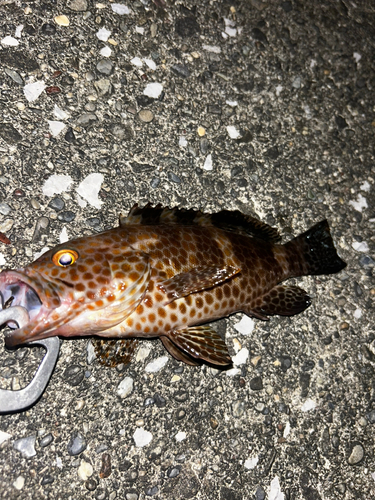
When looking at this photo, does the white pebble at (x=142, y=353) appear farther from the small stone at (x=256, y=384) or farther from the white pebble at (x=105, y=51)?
the white pebble at (x=105, y=51)

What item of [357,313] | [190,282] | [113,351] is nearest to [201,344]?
[190,282]

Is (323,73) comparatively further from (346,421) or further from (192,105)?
(346,421)

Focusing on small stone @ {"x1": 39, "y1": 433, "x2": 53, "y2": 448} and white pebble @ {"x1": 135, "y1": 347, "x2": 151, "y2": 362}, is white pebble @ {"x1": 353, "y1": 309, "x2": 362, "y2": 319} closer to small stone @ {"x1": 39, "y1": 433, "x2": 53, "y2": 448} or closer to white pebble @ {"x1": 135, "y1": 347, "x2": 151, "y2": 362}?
white pebble @ {"x1": 135, "y1": 347, "x2": 151, "y2": 362}

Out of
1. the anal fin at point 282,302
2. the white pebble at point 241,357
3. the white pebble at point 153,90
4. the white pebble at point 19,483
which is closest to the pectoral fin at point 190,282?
the anal fin at point 282,302

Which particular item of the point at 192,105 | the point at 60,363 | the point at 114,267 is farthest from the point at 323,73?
the point at 60,363

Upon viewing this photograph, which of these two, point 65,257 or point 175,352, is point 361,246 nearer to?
point 175,352

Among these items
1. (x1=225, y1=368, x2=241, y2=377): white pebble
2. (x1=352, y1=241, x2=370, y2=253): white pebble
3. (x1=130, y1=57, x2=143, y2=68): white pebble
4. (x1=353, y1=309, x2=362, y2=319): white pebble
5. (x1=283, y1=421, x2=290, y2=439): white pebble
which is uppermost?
(x1=130, y1=57, x2=143, y2=68): white pebble

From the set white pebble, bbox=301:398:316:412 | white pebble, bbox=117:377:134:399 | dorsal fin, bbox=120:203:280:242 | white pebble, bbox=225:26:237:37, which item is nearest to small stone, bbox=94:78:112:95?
dorsal fin, bbox=120:203:280:242
